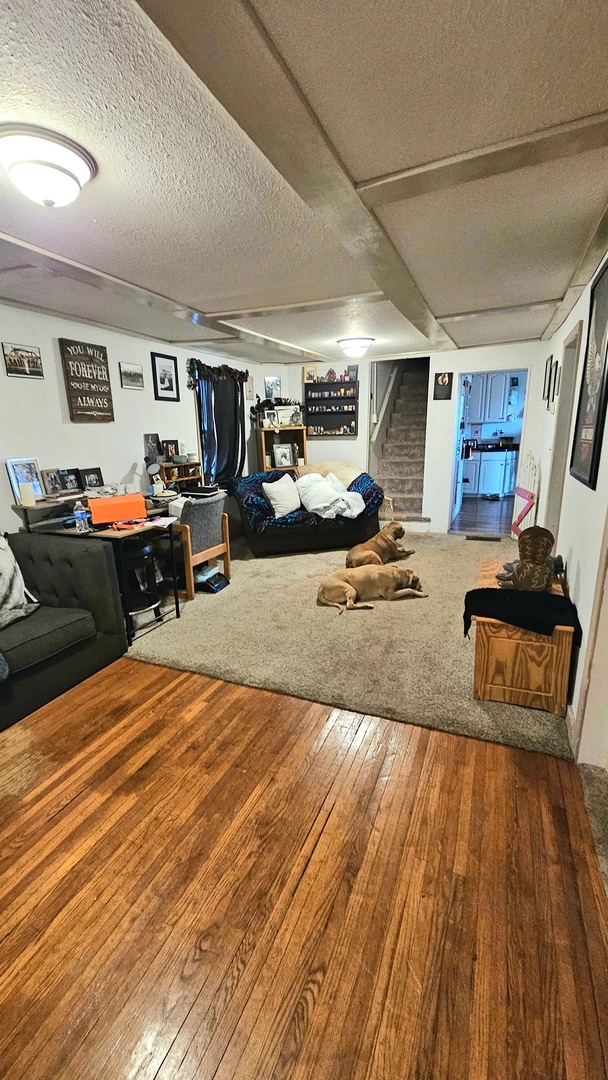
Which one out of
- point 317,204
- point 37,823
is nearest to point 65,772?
point 37,823

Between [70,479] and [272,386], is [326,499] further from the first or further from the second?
[70,479]

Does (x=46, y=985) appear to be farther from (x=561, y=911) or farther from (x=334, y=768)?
(x=561, y=911)

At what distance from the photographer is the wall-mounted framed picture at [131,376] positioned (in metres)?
3.88

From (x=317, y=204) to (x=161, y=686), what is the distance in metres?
2.33

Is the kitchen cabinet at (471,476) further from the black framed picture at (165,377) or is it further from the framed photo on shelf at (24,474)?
the framed photo on shelf at (24,474)

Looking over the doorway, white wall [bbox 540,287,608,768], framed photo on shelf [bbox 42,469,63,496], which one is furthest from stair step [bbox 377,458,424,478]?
framed photo on shelf [bbox 42,469,63,496]

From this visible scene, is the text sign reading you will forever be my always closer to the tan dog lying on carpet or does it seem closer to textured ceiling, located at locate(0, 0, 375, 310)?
textured ceiling, located at locate(0, 0, 375, 310)

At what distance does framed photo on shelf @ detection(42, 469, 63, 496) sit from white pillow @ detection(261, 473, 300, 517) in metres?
2.09

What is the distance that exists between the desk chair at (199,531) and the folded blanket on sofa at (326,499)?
131 cm

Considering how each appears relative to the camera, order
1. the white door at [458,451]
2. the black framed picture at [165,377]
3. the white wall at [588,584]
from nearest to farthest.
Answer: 1. the white wall at [588,584]
2. the black framed picture at [165,377]
3. the white door at [458,451]

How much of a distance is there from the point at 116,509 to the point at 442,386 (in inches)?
163

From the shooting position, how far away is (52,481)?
10.8ft

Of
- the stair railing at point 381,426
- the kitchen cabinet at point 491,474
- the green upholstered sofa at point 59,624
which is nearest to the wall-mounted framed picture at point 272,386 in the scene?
the stair railing at point 381,426

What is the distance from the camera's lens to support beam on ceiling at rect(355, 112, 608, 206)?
124 centimetres
